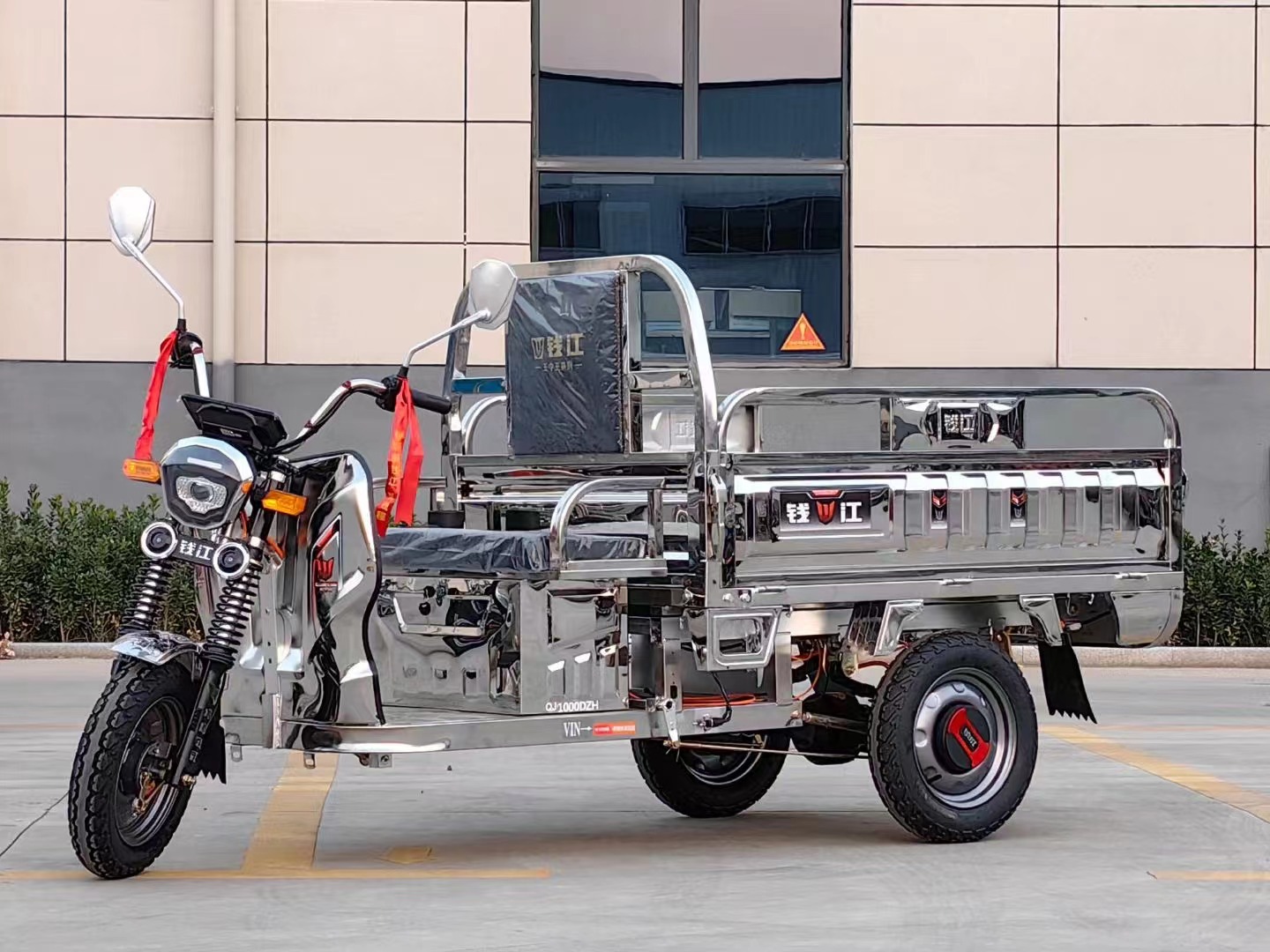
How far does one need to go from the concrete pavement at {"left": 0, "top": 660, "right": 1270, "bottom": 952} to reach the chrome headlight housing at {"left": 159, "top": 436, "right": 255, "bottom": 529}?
1222 millimetres

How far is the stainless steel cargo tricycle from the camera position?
725 centimetres

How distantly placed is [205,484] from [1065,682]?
372 centimetres

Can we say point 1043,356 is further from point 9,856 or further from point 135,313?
point 9,856

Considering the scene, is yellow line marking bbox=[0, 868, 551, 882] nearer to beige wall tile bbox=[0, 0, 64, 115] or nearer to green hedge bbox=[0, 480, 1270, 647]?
green hedge bbox=[0, 480, 1270, 647]

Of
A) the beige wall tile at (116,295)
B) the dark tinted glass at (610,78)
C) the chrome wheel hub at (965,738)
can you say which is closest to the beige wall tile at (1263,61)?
the dark tinted glass at (610,78)

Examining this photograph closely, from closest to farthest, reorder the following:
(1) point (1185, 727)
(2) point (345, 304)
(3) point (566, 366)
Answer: (3) point (566, 366), (1) point (1185, 727), (2) point (345, 304)

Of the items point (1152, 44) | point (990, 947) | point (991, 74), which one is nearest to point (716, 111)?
point (991, 74)

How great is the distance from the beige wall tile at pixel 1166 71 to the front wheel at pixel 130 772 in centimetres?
1300

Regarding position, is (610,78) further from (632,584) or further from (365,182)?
(632,584)

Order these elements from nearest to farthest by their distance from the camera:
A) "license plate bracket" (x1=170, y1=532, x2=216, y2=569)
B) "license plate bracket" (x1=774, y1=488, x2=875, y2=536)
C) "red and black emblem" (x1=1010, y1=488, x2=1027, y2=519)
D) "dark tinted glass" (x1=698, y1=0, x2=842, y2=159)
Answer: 1. "license plate bracket" (x1=170, y1=532, x2=216, y2=569)
2. "license plate bracket" (x1=774, y1=488, x2=875, y2=536)
3. "red and black emblem" (x1=1010, y1=488, x2=1027, y2=519)
4. "dark tinted glass" (x1=698, y1=0, x2=842, y2=159)

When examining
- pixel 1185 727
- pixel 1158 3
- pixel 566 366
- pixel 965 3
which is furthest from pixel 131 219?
pixel 1158 3

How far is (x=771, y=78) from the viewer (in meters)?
18.8

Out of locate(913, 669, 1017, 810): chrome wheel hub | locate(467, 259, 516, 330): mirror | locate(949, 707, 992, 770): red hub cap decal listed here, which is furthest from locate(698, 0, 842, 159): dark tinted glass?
locate(467, 259, 516, 330): mirror

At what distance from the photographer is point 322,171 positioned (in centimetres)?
1816
